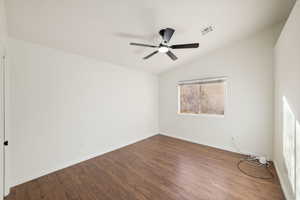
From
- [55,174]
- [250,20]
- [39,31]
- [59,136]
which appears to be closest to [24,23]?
[39,31]

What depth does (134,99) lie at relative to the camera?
4.07m

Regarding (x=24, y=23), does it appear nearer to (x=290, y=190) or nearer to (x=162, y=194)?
(x=162, y=194)

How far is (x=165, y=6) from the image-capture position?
69.5 inches

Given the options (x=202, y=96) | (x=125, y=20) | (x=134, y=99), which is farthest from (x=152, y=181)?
(x=202, y=96)

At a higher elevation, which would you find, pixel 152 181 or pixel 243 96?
pixel 243 96

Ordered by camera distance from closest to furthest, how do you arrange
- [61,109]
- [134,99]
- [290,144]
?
[290,144], [61,109], [134,99]

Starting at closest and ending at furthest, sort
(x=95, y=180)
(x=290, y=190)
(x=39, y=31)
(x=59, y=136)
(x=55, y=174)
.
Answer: (x=290, y=190) → (x=39, y=31) → (x=95, y=180) → (x=55, y=174) → (x=59, y=136)

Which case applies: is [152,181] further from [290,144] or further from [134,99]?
[134,99]

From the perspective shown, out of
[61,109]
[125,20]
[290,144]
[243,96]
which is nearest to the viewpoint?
[290,144]

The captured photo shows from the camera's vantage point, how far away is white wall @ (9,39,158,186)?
2.06 m

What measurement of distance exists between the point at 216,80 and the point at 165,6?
253 cm

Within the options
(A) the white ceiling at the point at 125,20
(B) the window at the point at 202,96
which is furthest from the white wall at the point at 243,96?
(A) the white ceiling at the point at 125,20

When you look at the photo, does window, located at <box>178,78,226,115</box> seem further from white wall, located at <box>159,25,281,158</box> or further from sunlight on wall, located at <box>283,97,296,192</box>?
sunlight on wall, located at <box>283,97,296,192</box>

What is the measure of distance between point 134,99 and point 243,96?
3041mm
